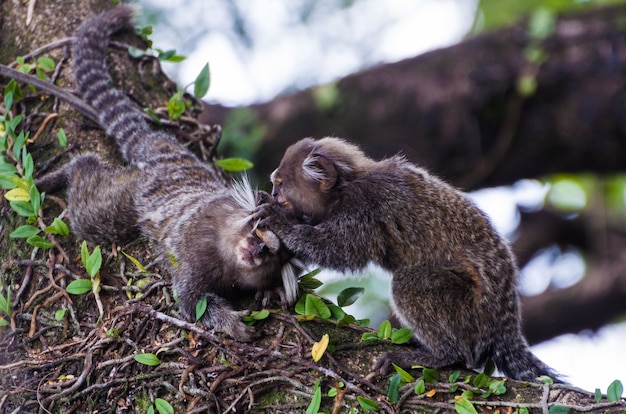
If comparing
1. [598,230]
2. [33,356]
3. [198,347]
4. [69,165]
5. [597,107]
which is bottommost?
[33,356]

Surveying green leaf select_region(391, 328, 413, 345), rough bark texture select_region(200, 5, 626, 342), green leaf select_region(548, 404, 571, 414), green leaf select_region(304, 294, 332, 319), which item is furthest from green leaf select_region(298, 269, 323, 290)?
rough bark texture select_region(200, 5, 626, 342)

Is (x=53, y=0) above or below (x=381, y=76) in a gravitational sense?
below

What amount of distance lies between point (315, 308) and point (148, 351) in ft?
2.55

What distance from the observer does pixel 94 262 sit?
3.74m

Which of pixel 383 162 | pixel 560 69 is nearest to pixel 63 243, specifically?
pixel 383 162

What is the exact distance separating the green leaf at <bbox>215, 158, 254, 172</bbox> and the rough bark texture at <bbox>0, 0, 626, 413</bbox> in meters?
0.88

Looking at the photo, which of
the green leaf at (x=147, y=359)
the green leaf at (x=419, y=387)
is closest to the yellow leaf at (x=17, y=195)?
the green leaf at (x=147, y=359)

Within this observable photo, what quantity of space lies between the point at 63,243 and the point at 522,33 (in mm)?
4635

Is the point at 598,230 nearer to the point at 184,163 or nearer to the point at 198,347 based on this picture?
the point at 184,163

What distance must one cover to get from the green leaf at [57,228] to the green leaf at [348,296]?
146 cm

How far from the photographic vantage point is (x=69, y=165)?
14.3 ft

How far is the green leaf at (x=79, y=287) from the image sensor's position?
146 inches

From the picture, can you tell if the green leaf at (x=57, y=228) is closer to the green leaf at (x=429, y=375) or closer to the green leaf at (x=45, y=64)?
A: the green leaf at (x=45, y=64)

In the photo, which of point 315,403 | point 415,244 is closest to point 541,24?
point 415,244
